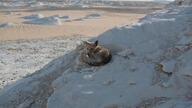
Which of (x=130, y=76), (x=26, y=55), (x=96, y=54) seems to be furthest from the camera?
(x=26, y=55)

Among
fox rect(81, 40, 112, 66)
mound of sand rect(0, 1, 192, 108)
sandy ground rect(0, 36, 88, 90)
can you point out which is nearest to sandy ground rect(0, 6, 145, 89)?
sandy ground rect(0, 36, 88, 90)

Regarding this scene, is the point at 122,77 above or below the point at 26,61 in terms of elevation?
above

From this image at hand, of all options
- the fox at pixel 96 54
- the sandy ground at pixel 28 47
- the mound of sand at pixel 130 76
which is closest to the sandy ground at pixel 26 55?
the sandy ground at pixel 28 47

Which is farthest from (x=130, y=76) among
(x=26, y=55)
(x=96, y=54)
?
(x=26, y=55)

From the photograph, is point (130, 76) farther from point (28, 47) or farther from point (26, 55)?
point (28, 47)

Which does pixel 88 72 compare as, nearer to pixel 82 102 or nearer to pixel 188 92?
pixel 82 102

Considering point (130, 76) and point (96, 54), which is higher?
point (96, 54)

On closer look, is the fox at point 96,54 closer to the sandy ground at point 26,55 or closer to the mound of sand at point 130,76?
the mound of sand at point 130,76

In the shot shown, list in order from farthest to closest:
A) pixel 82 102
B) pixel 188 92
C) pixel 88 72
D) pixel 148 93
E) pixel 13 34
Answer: pixel 13 34 → pixel 88 72 → pixel 82 102 → pixel 148 93 → pixel 188 92

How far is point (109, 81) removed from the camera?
3053 mm

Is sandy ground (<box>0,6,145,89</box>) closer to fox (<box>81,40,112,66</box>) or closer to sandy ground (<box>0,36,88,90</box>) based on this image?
sandy ground (<box>0,36,88,90</box>)

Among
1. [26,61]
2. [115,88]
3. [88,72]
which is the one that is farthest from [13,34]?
[115,88]

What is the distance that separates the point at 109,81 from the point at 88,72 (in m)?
0.55

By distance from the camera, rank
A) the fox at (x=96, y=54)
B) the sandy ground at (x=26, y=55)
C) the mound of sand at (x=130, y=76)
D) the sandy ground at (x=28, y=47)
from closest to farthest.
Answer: the mound of sand at (x=130, y=76) → the fox at (x=96, y=54) → the sandy ground at (x=26, y=55) → the sandy ground at (x=28, y=47)
